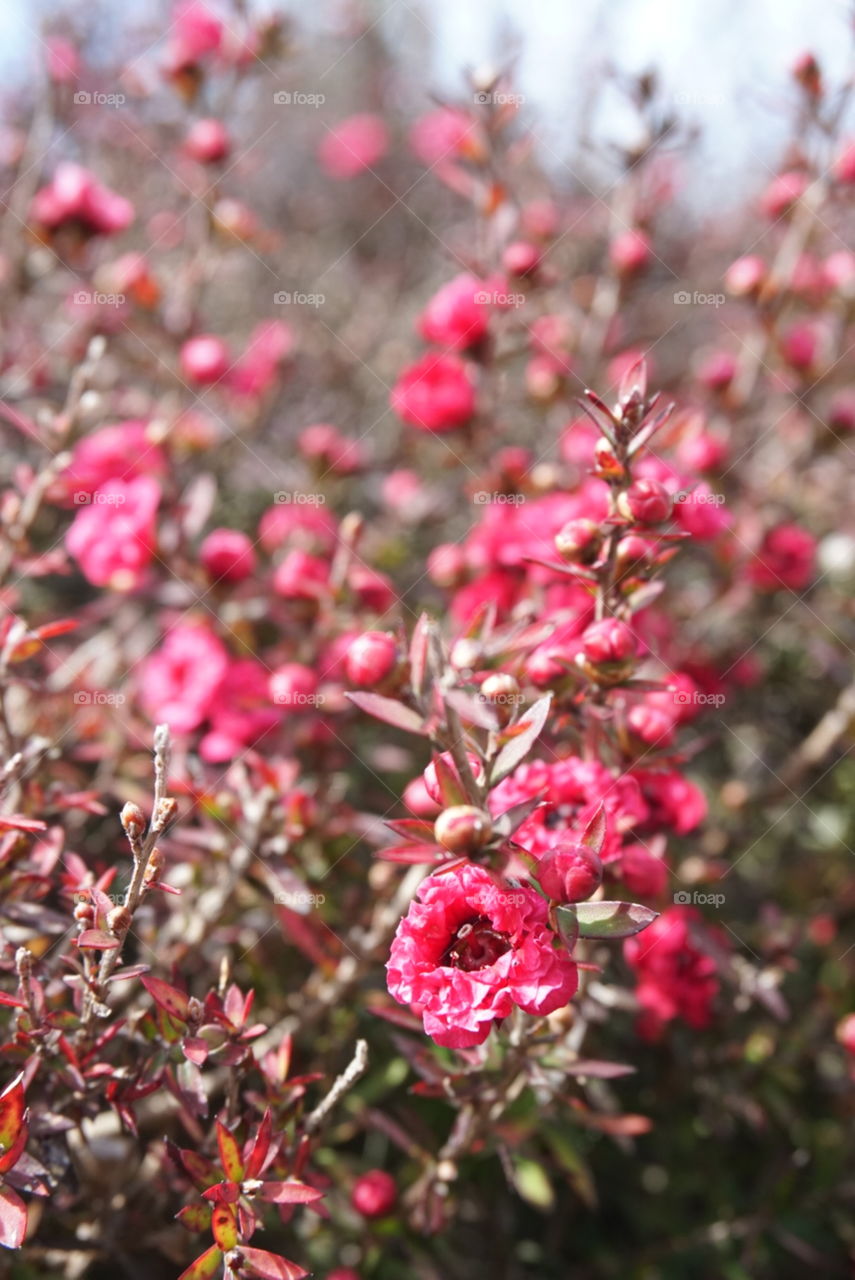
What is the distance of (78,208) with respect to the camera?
2021 mm

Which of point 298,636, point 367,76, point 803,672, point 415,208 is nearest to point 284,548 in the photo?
point 298,636

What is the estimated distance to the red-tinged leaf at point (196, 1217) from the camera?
931mm

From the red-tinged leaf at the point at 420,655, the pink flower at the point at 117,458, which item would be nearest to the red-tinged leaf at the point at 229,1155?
the red-tinged leaf at the point at 420,655

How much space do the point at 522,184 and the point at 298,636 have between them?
231 centimetres

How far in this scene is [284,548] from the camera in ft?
7.07

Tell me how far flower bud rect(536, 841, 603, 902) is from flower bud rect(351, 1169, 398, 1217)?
65 centimetres

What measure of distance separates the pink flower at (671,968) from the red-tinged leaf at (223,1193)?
64cm

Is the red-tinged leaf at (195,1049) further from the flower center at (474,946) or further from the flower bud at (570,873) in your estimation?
the flower bud at (570,873)

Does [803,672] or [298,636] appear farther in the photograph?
[803,672]

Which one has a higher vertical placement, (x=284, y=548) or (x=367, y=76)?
(x=367, y=76)

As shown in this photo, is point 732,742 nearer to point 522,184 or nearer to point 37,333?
point 37,333

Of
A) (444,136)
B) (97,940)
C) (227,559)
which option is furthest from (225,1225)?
(444,136)

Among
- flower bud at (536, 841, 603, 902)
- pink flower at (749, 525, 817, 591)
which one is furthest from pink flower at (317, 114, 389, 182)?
flower bud at (536, 841, 603, 902)

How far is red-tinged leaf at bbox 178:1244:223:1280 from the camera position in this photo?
90 centimetres
